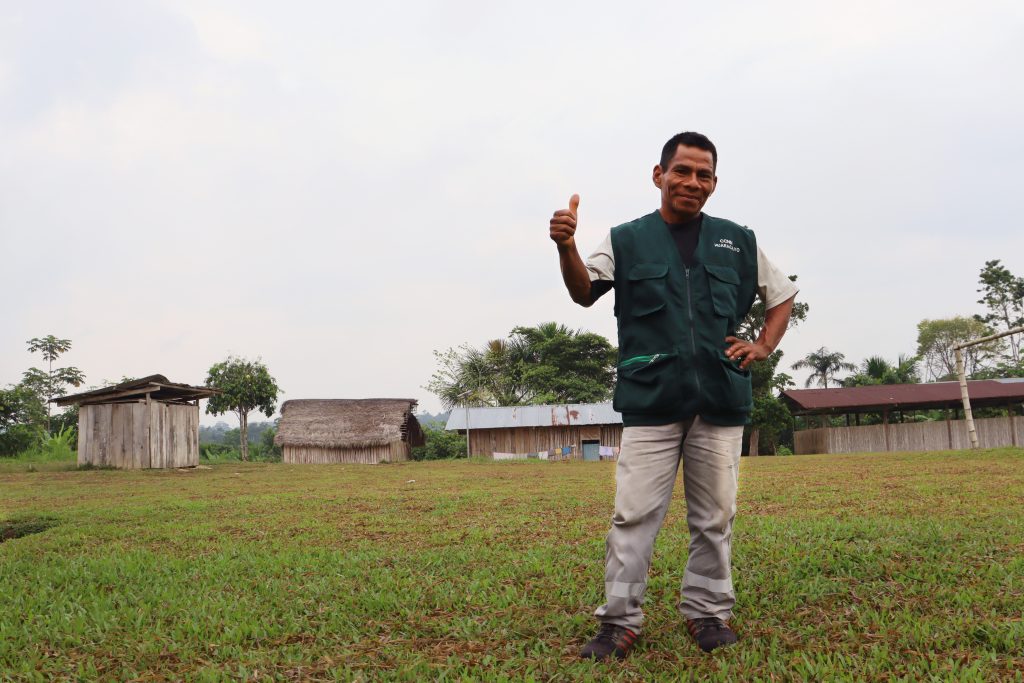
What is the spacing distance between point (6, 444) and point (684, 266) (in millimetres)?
28247

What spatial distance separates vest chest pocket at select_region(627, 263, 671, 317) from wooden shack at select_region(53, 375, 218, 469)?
21.0 meters

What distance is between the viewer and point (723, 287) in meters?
2.71

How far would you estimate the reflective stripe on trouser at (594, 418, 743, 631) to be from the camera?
8.49 ft

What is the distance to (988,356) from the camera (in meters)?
46.7

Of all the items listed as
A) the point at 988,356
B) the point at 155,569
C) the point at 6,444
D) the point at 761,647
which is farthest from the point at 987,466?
the point at 988,356

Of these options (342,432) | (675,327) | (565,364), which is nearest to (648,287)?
(675,327)

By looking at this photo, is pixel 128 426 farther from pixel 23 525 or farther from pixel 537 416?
pixel 537 416

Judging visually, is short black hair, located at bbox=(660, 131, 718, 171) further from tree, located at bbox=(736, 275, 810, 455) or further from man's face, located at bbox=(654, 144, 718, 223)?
tree, located at bbox=(736, 275, 810, 455)

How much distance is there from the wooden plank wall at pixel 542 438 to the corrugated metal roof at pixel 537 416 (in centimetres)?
44

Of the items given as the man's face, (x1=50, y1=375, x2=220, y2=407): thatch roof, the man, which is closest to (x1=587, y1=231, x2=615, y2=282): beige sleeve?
the man

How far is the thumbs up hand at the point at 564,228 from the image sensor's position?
2502mm

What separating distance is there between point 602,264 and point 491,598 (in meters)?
1.79

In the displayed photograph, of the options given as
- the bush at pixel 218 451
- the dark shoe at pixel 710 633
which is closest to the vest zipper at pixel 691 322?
the dark shoe at pixel 710 633

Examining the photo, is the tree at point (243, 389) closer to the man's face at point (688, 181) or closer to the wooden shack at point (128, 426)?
the wooden shack at point (128, 426)
